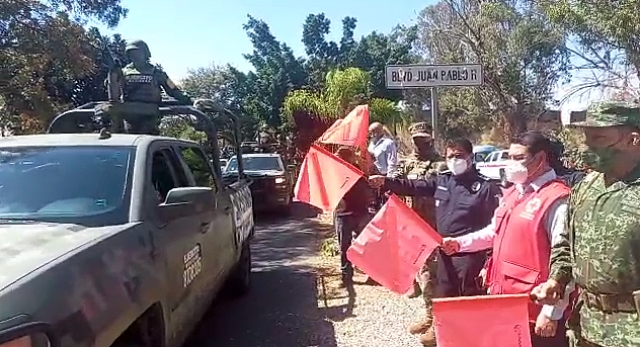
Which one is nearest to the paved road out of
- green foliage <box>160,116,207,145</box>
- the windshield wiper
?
green foliage <box>160,116,207,145</box>

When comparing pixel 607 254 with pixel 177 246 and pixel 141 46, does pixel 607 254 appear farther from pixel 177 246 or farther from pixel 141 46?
pixel 141 46

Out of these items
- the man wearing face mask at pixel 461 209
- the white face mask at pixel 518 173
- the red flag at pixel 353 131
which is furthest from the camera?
the red flag at pixel 353 131

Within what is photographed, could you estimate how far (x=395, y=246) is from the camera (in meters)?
4.78

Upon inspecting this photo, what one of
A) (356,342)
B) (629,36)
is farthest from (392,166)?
(629,36)

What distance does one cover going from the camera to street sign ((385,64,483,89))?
6.68 meters

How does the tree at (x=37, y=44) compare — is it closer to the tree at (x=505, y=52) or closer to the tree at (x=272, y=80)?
the tree at (x=505, y=52)

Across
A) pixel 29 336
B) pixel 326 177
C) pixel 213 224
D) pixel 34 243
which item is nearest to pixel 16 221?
pixel 34 243

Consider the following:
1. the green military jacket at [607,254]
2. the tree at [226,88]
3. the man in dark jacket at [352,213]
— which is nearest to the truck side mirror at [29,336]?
the green military jacket at [607,254]

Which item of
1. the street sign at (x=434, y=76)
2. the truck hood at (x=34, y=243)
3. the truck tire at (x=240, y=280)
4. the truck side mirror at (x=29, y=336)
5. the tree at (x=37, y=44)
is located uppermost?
the tree at (x=37, y=44)

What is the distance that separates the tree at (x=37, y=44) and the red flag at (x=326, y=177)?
27.9ft

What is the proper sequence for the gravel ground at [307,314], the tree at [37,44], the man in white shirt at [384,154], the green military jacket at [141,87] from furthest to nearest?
the tree at [37,44] < the man in white shirt at [384,154] < the green military jacket at [141,87] < the gravel ground at [307,314]

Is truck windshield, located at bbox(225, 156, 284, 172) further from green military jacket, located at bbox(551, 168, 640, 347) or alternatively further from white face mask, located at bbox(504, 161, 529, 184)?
green military jacket, located at bbox(551, 168, 640, 347)

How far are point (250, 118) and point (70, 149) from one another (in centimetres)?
2596

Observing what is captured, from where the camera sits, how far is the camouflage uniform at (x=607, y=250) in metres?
2.71
